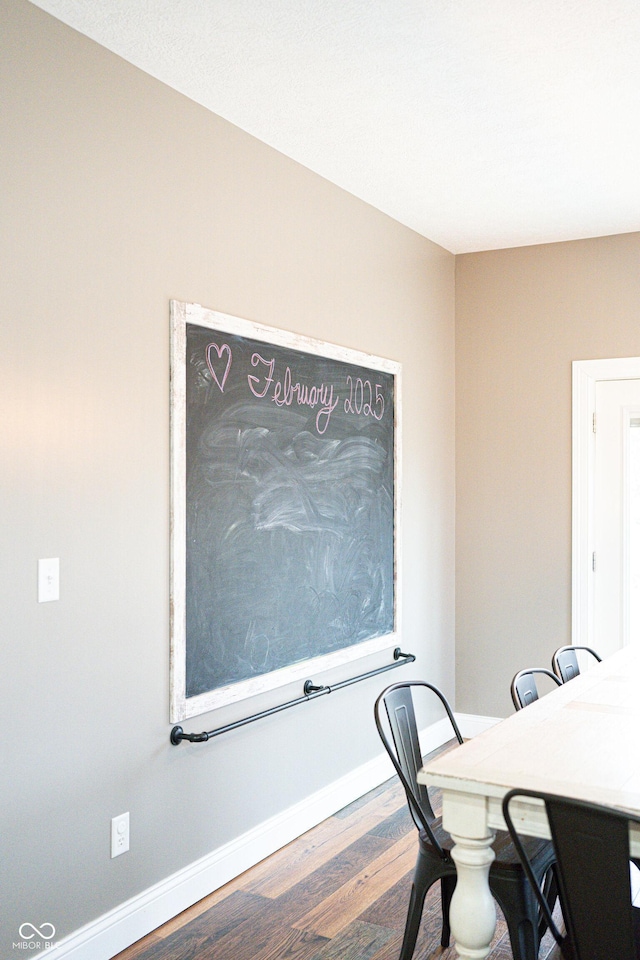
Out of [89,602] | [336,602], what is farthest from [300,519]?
[89,602]

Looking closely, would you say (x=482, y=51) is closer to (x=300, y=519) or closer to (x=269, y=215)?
(x=269, y=215)

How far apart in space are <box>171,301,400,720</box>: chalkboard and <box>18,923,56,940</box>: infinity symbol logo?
0.66 meters

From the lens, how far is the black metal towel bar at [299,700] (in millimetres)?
2621

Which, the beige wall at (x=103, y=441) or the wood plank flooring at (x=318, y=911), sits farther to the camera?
the wood plank flooring at (x=318, y=911)

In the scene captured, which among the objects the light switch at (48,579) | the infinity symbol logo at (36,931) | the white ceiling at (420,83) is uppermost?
the white ceiling at (420,83)

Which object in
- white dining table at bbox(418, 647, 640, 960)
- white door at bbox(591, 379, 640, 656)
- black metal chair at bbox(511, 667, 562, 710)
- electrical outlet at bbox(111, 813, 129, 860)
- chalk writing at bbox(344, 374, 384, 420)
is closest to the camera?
white dining table at bbox(418, 647, 640, 960)

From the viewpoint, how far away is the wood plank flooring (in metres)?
2.39

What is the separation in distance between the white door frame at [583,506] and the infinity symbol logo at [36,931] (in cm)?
292

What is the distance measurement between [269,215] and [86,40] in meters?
0.95

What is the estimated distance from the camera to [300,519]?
3252 mm

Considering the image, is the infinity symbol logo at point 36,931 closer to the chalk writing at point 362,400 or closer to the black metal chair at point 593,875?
the black metal chair at point 593,875

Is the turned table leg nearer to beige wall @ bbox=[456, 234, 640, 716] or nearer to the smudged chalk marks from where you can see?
the smudged chalk marks

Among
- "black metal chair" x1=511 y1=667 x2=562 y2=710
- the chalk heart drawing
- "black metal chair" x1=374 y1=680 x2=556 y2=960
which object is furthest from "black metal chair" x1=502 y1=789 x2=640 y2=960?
the chalk heart drawing

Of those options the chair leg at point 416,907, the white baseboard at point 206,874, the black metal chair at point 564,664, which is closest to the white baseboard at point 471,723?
the white baseboard at point 206,874
